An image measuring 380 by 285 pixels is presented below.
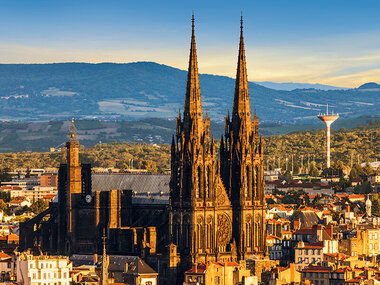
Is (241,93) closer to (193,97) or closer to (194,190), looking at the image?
(193,97)

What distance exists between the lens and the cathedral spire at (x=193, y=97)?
135m

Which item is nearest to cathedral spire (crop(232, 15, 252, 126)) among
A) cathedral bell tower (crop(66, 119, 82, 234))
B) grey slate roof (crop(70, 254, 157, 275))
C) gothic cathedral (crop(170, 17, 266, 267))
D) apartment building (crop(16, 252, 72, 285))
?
gothic cathedral (crop(170, 17, 266, 267))

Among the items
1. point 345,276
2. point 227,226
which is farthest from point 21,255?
point 345,276

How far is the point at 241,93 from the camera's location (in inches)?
5551

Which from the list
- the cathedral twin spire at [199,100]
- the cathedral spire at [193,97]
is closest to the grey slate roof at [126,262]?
the cathedral twin spire at [199,100]

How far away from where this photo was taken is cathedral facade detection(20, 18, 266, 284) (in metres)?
135

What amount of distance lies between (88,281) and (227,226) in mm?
25188

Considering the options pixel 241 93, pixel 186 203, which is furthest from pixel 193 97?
pixel 186 203

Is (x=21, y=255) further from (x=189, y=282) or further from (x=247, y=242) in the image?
(x=247, y=242)

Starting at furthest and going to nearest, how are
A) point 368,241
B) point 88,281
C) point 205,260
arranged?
point 368,241 < point 205,260 < point 88,281

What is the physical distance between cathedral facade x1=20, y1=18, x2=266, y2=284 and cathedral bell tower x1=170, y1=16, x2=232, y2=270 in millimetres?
105

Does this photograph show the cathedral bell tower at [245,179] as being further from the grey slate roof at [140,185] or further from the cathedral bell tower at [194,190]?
the grey slate roof at [140,185]

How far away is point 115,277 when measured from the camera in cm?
12719

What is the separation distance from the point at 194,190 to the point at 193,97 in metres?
10.1
